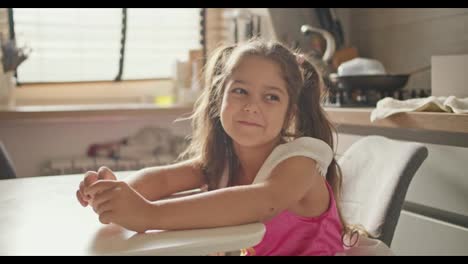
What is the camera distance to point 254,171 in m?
1.21

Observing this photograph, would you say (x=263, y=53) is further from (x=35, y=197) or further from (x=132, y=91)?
(x=132, y=91)

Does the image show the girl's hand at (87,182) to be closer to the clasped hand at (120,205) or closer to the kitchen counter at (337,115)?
the clasped hand at (120,205)

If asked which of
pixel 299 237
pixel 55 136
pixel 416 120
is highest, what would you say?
pixel 416 120

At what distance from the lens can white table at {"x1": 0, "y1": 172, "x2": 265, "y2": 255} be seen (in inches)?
29.3

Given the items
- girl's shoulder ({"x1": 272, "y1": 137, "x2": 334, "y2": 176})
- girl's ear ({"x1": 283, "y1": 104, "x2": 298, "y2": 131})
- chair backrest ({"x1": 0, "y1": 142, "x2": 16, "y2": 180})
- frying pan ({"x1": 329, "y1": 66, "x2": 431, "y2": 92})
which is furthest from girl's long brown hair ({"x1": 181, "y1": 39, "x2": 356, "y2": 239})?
frying pan ({"x1": 329, "y1": 66, "x2": 431, "y2": 92})

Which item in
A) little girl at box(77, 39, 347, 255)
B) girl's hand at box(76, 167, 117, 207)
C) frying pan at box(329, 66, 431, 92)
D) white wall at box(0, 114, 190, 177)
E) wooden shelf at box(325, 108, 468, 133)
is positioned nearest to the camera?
little girl at box(77, 39, 347, 255)

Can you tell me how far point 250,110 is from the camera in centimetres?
110

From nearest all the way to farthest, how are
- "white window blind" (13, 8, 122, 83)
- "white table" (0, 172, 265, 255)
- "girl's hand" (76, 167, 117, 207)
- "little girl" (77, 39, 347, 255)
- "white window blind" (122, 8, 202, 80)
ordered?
1. "white table" (0, 172, 265, 255)
2. "little girl" (77, 39, 347, 255)
3. "girl's hand" (76, 167, 117, 207)
4. "white window blind" (13, 8, 122, 83)
5. "white window blind" (122, 8, 202, 80)

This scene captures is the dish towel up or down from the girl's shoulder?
Answer: down

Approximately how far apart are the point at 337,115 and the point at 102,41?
145 centimetres

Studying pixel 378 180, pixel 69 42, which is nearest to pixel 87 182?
pixel 378 180

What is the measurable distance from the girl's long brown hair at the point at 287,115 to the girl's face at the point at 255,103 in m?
0.02

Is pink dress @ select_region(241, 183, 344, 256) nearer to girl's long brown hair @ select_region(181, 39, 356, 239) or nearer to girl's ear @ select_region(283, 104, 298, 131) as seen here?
girl's long brown hair @ select_region(181, 39, 356, 239)

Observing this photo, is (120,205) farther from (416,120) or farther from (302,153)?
(416,120)
